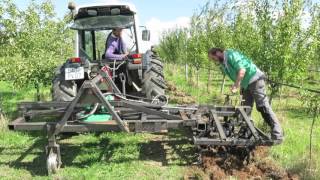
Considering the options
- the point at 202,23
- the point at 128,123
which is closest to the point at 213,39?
the point at 202,23

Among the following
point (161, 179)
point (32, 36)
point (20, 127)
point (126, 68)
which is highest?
point (32, 36)

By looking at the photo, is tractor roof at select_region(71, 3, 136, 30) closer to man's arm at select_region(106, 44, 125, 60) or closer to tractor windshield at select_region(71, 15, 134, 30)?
tractor windshield at select_region(71, 15, 134, 30)

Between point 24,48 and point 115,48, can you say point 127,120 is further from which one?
point 24,48

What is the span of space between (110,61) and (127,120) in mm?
2017

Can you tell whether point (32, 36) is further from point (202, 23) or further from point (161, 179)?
point (202, 23)

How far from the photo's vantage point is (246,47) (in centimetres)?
1146

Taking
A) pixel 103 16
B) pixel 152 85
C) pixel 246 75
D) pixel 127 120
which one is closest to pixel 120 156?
pixel 127 120

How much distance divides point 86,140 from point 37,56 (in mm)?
3571

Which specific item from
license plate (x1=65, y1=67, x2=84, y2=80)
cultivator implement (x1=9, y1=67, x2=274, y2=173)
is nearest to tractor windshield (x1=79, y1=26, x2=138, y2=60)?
license plate (x1=65, y1=67, x2=84, y2=80)

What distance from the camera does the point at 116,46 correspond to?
7.46 metres

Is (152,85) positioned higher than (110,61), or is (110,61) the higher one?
(110,61)

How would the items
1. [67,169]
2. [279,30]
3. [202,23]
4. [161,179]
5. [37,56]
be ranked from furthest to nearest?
[202,23] < [37,56] < [279,30] < [67,169] < [161,179]

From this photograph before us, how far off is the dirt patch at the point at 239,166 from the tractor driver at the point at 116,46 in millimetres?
2511

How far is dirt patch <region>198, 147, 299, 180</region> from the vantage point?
5191mm
